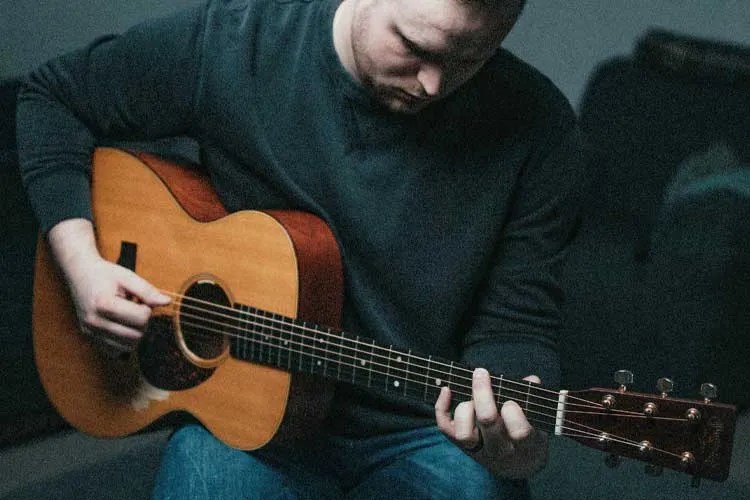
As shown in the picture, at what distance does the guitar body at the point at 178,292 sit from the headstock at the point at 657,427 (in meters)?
0.38

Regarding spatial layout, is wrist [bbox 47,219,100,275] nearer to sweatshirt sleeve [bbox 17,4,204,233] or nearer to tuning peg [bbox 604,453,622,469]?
sweatshirt sleeve [bbox 17,4,204,233]

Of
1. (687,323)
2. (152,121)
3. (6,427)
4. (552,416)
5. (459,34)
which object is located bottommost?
(6,427)

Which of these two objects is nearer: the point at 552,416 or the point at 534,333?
the point at 552,416

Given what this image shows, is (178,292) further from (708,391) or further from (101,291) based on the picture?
(708,391)

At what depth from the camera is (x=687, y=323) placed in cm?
241

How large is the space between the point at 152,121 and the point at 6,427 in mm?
885

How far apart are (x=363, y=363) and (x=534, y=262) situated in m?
0.29

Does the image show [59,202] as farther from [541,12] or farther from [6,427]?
[541,12]

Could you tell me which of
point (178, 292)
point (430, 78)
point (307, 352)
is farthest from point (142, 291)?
point (430, 78)

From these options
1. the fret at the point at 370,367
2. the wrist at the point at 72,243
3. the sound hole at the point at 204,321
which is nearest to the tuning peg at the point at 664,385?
the fret at the point at 370,367

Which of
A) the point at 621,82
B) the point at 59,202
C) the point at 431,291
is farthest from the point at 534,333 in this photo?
the point at 621,82

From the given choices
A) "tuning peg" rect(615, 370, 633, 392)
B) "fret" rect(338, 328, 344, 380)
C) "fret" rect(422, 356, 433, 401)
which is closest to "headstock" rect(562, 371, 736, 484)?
"tuning peg" rect(615, 370, 633, 392)

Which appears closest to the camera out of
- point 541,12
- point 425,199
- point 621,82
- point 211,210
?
point 425,199

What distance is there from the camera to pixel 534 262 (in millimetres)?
1451
